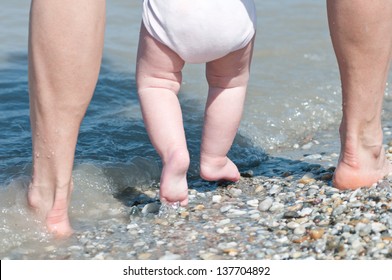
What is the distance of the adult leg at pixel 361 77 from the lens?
115 inches

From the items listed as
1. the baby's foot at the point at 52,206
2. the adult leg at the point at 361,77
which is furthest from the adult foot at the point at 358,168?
the baby's foot at the point at 52,206

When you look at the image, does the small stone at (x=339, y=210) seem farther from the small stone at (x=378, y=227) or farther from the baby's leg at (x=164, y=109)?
the baby's leg at (x=164, y=109)

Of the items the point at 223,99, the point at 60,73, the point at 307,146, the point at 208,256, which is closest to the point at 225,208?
the point at 223,99

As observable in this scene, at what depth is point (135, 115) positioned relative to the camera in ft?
14.6

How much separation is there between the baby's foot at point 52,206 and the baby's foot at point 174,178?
1.16 feet

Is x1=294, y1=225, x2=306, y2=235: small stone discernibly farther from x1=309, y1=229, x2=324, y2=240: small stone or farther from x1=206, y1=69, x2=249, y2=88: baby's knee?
x1=206, y1=69, x2=249, y2=88: baby's knee

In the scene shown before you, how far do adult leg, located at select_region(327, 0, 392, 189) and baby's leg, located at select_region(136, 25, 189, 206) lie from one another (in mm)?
600

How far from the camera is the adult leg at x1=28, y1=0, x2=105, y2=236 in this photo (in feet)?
8.61

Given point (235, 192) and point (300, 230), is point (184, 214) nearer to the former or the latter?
point (235, 192)

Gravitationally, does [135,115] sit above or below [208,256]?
below

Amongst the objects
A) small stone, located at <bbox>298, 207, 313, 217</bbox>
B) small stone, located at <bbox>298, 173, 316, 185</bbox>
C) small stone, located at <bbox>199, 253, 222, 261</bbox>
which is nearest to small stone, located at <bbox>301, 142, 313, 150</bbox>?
small stone, located at <bbox>298, 173, 316, 185</bbox>

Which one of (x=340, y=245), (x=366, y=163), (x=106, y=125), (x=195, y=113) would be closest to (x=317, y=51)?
(x=195, y=113)

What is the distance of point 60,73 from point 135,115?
1.79 meters
